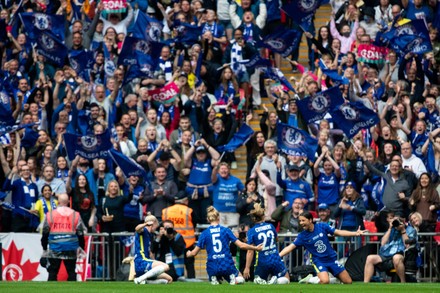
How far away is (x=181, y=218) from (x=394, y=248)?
14.9 feet

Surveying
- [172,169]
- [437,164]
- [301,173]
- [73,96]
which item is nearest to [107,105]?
[73,96]

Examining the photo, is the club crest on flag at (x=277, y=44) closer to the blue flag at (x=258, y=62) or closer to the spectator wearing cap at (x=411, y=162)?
the blue flag at (x=258, y=62)

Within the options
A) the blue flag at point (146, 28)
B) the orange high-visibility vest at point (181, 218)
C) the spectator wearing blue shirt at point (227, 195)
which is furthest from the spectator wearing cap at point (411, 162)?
the blue flag at point (146, 28)

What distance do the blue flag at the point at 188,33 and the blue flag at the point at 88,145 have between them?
15.9ft

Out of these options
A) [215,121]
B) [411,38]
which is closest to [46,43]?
[215,121]

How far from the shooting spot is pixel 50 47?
35.1 metres

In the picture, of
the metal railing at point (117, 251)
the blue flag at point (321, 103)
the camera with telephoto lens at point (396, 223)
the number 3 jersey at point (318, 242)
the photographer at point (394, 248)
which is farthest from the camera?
the blue flag at point (321, 103)

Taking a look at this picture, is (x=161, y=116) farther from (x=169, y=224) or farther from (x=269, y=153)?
(x=169, y=224)

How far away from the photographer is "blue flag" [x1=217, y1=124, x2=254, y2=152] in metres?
32.4

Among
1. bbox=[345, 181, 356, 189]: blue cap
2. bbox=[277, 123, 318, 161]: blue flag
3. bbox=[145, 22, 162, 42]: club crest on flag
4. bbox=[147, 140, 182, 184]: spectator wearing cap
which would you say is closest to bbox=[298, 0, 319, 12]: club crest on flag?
bbox=[145, 22, 162, 42]: club crest on flag

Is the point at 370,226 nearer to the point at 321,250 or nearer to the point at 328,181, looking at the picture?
the point at 328,181

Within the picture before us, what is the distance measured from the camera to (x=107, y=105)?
34.0 meters

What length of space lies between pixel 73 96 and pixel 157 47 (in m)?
2.32

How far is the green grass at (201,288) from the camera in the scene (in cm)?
2405
